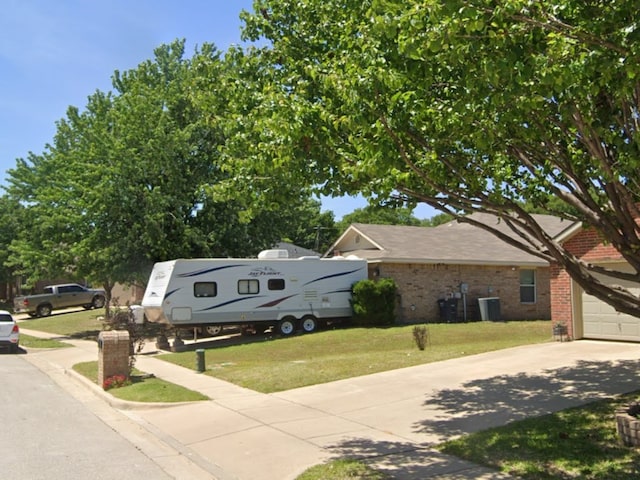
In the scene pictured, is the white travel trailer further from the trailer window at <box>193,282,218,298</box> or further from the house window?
the house window

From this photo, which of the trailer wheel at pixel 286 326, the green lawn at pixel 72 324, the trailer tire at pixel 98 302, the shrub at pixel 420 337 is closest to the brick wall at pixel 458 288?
the trailer wheel at pixel 286 326

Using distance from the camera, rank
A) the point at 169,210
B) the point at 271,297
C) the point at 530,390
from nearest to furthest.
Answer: the point at 530,390 < the point at 271,297 < the point at 169,210

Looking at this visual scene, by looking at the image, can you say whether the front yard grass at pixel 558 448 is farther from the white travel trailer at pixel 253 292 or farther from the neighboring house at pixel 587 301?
the white travel trailer at pixel 253 292

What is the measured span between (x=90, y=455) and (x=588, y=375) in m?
8.77

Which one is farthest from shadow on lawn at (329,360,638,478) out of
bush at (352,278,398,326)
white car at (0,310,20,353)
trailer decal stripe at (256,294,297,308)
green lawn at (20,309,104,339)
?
green lawn at (20,309,104,339)

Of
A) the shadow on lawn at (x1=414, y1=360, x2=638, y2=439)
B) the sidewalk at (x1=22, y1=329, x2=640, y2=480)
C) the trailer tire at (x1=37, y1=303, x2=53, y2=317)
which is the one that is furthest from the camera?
the trailer tire at (x1=37, y1=303, x2=53, y2=317)

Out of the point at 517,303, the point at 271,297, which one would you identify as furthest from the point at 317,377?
the point at 517,303

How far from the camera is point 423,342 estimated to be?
54.4 ft

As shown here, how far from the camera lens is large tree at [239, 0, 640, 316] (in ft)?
18.0

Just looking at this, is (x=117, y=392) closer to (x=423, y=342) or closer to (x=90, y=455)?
(x=90, y=455)

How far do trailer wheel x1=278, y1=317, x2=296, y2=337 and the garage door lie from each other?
412 inches

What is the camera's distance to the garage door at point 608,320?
15.6 m

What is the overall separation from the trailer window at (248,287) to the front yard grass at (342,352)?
5.99ft

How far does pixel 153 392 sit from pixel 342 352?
7147mm
